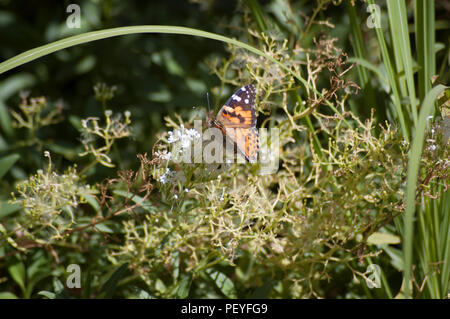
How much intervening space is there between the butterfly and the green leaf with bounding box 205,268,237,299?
28 centimetres

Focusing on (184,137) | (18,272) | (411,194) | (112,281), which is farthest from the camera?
(18,272)

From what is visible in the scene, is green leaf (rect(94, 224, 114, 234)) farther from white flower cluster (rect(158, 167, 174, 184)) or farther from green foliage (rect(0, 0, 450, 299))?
white flower cluster (rect(158, 167, 174, 184))

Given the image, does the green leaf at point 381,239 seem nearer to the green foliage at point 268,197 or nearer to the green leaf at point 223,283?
the green foliage at point 268,197

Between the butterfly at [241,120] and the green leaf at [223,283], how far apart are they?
0.93 feet

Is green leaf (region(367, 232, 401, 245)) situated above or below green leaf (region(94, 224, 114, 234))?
below

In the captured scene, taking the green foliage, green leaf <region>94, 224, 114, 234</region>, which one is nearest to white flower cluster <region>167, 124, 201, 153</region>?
the green foliage

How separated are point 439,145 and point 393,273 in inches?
16.5

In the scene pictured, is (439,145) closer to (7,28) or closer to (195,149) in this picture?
(195,149)

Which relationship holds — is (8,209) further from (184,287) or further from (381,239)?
(381,239)

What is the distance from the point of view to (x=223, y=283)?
3.24 ft

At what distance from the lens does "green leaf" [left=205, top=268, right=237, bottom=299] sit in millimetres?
980

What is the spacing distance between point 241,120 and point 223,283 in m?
0.35

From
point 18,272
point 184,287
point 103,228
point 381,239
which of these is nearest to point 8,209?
point 18,272
